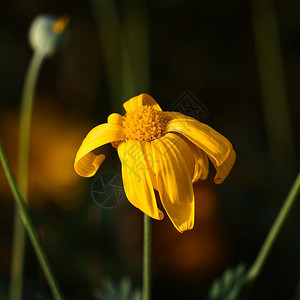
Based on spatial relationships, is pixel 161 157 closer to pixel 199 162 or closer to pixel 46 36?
pixel 199 162

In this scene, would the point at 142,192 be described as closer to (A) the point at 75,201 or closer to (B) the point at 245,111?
(A) the point at 75,201

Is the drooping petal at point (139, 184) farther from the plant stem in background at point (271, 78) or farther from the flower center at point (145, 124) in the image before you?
the plant stem in background at point (271, 78)

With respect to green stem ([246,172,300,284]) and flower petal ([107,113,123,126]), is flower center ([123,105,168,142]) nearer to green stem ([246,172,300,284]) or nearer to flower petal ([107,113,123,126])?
flower petal ([107,113,123,126])

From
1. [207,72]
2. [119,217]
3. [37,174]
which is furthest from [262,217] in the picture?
[37,174]

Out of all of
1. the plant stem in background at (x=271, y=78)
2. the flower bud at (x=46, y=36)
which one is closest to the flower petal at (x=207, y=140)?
the flower bud at (x=46, y=36)

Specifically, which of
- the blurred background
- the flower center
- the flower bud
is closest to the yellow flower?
the flower center
